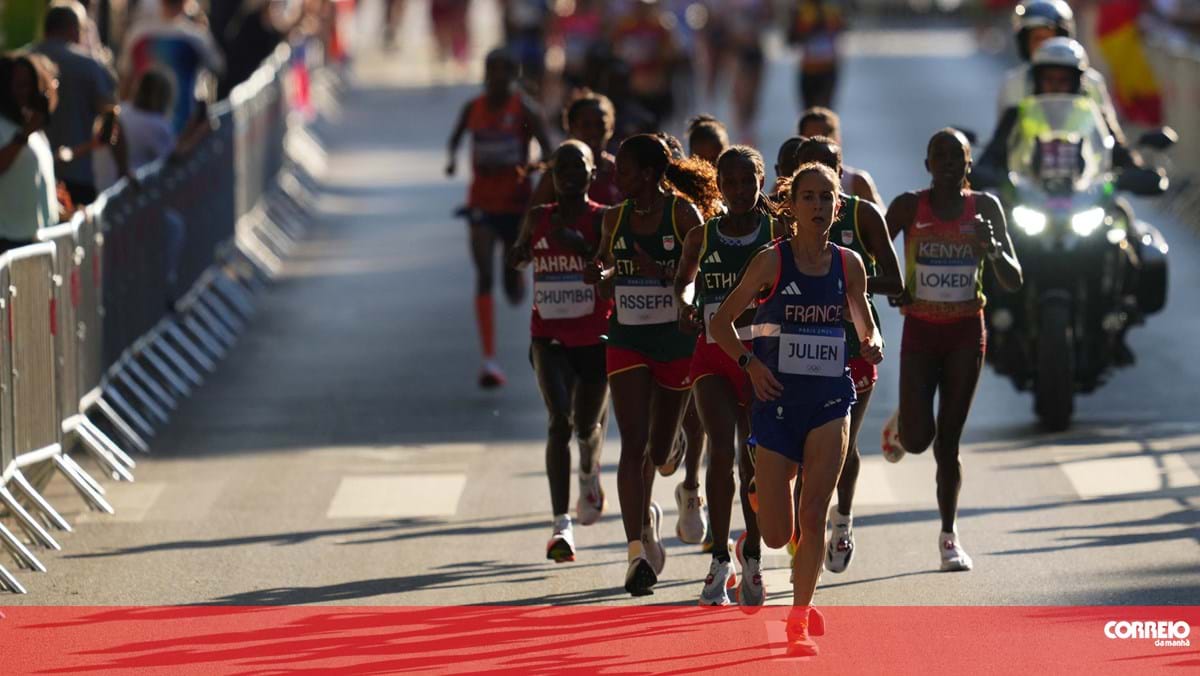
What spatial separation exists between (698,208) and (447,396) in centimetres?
617

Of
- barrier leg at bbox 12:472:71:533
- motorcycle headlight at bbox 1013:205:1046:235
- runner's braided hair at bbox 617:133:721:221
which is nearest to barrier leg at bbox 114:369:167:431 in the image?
barrier leg at bbox 12:472:71:533

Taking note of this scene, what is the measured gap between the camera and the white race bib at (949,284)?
474 inches

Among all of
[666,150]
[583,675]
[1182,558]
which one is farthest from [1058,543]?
[583,675]

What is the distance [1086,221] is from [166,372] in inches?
220

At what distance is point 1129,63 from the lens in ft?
90.6

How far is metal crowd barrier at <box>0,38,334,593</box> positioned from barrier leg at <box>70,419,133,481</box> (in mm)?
11

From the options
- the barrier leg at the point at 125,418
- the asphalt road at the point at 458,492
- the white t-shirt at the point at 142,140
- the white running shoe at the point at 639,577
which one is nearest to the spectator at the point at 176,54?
the asphalt road at the point at 458,492

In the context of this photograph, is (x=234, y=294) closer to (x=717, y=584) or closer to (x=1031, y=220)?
(x=1031, y=220)

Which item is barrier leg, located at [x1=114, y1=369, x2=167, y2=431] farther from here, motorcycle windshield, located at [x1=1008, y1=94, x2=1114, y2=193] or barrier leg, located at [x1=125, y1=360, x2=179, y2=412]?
motorcycle windshield, located at [x1=1008, y1=94, x2=1114, y2=193]

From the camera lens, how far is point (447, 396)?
17.6m

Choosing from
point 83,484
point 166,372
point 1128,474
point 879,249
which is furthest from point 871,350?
point 166,372

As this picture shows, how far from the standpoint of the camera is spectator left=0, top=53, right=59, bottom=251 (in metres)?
13.9

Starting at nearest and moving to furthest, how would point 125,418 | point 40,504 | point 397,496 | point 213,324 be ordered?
point 40,504 → point 397,496 → point 125,418 → point 213,324

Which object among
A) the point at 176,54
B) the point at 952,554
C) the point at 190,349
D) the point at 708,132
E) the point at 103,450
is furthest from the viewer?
the point at 176,54
